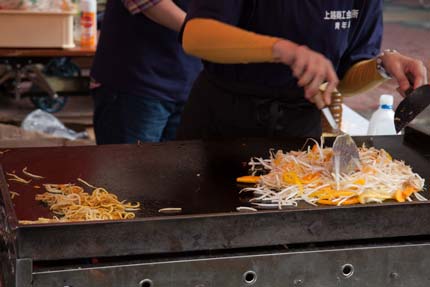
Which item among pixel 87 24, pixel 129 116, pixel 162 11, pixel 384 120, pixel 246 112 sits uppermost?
pixel 162 11

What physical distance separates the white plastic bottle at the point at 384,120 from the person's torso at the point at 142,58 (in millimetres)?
709

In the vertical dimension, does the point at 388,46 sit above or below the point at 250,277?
below

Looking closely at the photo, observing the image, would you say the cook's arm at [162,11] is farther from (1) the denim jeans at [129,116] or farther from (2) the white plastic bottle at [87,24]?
(2) the white plastic bottle at [87,24]

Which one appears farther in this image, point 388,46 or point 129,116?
point 388,46

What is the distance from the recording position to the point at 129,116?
2887 millimetres

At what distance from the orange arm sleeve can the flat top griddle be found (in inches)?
10.2

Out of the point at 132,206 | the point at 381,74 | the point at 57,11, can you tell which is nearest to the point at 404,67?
the point at 381,74

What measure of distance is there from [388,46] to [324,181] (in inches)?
118

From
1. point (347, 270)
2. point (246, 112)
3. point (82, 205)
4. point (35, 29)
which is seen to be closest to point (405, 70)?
point (246, 112)

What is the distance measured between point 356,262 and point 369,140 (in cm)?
71

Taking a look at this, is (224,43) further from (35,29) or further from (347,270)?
(35,29)

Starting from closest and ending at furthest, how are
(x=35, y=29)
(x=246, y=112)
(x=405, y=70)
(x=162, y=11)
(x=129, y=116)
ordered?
(x=405, y=70), (x=246, y=112), (x=162, y=11), (x=129, y=116), (x=35, y=29)

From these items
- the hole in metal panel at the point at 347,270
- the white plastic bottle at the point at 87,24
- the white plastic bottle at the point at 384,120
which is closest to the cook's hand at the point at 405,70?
the white plastic bottle at the point at 384,120

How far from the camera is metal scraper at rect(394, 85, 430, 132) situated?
196 centimetres
